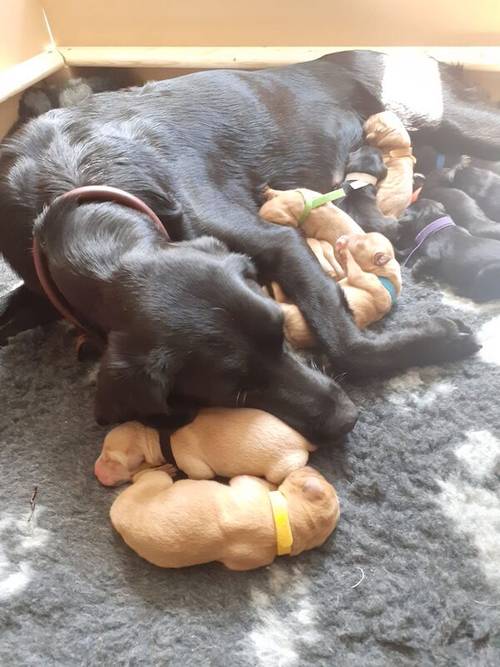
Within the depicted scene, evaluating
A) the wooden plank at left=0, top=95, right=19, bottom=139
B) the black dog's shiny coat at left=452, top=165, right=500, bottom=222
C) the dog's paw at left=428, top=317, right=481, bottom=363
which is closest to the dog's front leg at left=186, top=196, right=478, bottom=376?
the dog's paw at left=428, top=317, right=481, bottom=363

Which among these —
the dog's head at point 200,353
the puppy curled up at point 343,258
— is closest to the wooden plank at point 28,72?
the puppy curled up at point 343,258

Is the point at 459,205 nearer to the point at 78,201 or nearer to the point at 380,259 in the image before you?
the point at 380,259

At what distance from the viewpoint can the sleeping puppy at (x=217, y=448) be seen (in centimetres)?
137

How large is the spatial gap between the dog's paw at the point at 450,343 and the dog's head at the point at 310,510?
548 millimetres

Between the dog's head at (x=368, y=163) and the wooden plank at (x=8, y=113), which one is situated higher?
the wooden plank at (x=8, y=113)

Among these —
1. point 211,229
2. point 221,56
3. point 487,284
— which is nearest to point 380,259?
point 487,284

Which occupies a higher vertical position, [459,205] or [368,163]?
[368,163]

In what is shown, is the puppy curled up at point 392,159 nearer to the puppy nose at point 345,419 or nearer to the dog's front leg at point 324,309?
the dog's front leg at point 324,309

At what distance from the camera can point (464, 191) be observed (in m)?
2.23

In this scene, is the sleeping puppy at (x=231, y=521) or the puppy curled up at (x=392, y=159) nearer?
the sleeping puppy at (x=231, y=521)

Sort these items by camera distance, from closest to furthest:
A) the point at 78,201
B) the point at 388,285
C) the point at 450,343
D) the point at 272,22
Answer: the point at 78,201
the point at 450,343
the point at 388,285
the point at 272,22

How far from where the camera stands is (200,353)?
1.31m

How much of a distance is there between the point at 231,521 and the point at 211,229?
0.80 meters

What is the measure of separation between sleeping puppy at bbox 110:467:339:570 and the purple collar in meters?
0.97
